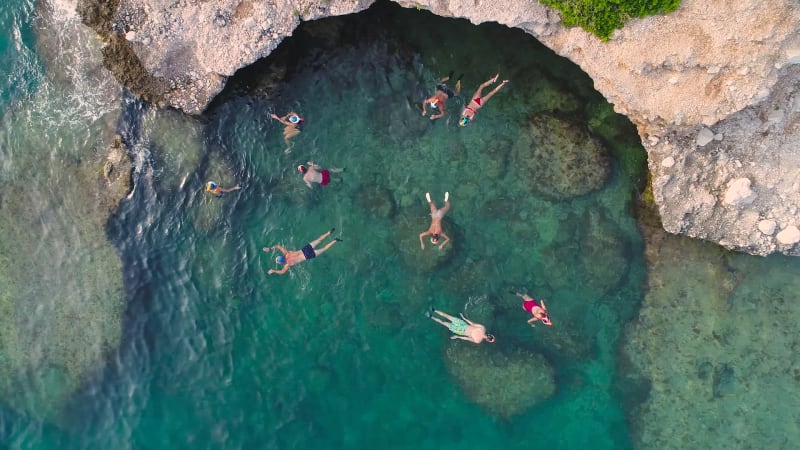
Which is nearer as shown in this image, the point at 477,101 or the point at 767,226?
the point at 767,226

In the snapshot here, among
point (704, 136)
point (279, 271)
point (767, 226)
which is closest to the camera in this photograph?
point (704, 136)

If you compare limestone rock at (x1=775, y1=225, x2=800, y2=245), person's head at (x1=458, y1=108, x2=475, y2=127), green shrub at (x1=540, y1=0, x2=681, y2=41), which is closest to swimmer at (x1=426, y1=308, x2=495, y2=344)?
person's head at (x1=458, y1=108, x2=475, y2=127)

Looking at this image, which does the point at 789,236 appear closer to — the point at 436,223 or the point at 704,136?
the point at 704,136

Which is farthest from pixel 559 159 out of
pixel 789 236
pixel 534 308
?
pixel 789 236

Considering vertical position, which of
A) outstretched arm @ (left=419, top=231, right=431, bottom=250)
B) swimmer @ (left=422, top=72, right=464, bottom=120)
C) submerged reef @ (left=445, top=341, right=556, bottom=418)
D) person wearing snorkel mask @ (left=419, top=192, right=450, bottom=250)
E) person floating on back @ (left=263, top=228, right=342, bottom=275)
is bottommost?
submerged reef @ (left=445, top=341, right=556, bottom=418)

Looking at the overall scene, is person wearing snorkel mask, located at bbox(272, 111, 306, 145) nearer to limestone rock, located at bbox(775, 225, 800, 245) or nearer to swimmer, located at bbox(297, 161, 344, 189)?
swimmer, located at bbox(297, 161, 344, 189)

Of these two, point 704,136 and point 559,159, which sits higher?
point 704,136

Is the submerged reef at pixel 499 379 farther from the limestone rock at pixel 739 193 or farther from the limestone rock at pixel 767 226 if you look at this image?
the limestone rock at pixel 767 226
